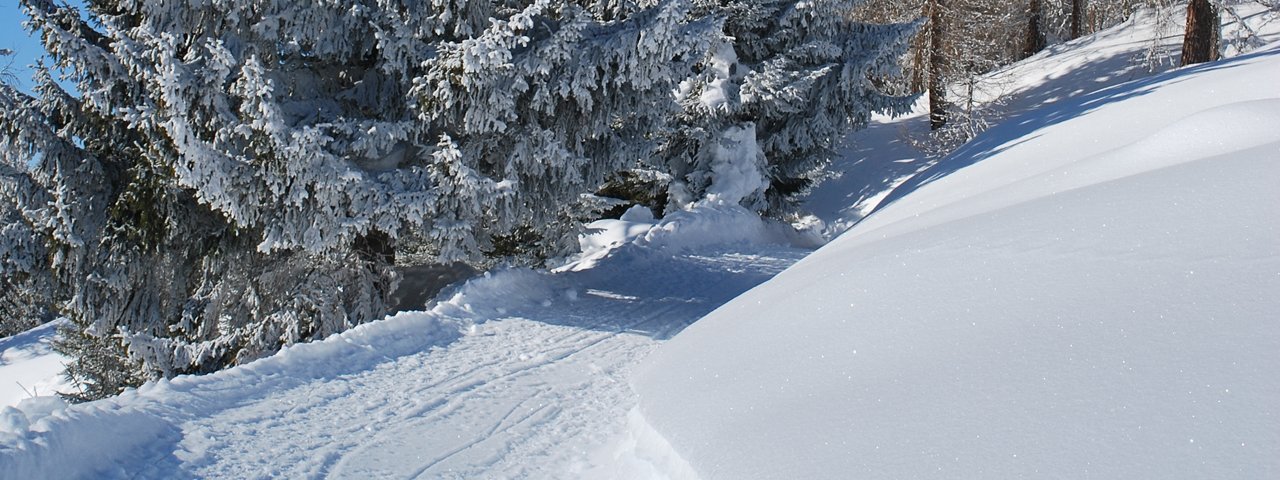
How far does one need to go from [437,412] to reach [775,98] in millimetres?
10625

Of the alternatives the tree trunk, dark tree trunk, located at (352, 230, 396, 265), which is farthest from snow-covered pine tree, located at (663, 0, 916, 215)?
dark tree trunk, located at (352, 230, 396, 265)

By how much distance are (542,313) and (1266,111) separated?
18.2 feet

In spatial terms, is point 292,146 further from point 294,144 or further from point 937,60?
point 937,60

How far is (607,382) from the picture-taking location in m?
5.59

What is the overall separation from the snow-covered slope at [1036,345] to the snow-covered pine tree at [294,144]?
3.41 meters

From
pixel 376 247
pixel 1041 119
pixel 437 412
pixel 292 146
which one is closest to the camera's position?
pixel 437 412

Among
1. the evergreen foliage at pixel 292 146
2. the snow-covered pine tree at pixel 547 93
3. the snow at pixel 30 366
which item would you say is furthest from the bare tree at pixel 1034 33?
the snow at pixel 30 366

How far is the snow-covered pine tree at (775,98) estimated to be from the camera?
14.4 meters

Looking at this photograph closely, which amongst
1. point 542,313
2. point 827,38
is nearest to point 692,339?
point 542,313

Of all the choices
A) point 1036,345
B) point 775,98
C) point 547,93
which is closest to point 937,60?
point 775,98

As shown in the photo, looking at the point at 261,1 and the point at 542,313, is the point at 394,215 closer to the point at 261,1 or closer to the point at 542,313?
the point at 542,313

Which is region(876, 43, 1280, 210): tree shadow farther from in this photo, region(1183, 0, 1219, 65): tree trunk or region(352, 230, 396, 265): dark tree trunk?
region(352, 230, 396, 265): dark tree trunk

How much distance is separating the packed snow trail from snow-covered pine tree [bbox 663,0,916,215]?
274 inches

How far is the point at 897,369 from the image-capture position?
134 inches
